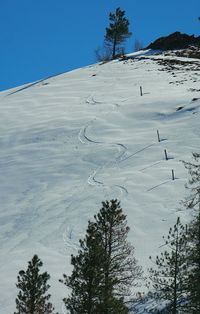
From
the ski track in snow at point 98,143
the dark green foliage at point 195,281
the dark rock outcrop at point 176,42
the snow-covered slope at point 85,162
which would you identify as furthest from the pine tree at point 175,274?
the dark rock outcrop at point 176,42

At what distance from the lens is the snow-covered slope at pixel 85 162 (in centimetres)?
2770

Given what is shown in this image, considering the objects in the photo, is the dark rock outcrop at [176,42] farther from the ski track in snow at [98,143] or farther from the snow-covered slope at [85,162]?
the ski track in snow at [98,143]

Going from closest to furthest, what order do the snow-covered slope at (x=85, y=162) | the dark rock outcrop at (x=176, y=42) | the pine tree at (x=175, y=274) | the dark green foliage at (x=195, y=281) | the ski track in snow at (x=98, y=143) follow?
1. the dark green foliage at (x=195, y=281)
2. the pine tree at (x=175, y=274)
3. the snow-covered slope at (x=85, y=162)
4. the ski track in snow at (x=98, y=143)
5. the dark rock outcrop at (x=176, y=42)

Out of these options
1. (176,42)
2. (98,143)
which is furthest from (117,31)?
(98,143)

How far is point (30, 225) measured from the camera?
30125 mm

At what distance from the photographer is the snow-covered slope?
27.7 m

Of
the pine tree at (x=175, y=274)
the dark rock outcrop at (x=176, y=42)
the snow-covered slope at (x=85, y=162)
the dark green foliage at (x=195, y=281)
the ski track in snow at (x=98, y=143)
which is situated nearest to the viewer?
the dark green foliage at (x=195, y=281)

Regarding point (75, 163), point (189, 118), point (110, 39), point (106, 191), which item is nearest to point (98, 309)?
point (106, 191)

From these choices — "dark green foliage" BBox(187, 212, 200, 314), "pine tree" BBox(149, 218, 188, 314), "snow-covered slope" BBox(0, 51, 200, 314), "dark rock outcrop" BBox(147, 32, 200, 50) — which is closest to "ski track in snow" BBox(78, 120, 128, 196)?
"snow-covered slope" BBox(0, 51, 200, 314)

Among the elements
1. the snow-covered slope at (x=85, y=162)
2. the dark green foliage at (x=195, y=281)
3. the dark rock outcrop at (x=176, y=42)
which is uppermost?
the dark rock outcrop at (x=176, y=42)

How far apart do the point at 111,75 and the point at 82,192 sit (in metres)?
39.3

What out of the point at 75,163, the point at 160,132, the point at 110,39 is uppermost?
the point at 110,39

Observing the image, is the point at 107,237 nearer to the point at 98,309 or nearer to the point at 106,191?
the point at 98,309

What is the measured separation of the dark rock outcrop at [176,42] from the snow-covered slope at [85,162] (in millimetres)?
22901
